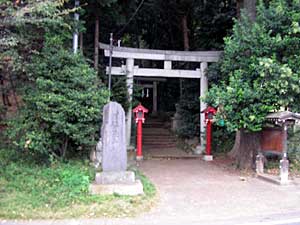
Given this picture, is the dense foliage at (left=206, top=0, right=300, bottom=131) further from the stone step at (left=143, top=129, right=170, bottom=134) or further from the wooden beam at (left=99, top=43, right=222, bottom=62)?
the stone step at (left=143, top=129, right=170, bottom=134)

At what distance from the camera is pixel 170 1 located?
2030cm

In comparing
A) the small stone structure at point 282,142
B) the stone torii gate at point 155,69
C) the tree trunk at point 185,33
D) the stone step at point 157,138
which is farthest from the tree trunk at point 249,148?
the tree trunk at point 185,33

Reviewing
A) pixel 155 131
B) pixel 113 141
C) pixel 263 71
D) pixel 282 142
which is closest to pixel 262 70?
pixel 263 71

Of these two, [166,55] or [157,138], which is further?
[157,138]

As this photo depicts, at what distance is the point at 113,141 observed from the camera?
8375mm

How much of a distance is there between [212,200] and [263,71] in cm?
420

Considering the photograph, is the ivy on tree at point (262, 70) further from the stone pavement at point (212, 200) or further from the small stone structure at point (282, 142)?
the stone pavement at point (212, 200)

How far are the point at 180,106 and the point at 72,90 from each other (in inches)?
391

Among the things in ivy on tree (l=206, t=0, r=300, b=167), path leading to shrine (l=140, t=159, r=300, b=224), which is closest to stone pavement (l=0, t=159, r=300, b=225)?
path leading to shrine (l=140, t=159, r=300, b=224)

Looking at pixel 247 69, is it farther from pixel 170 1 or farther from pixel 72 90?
pixel 170 1

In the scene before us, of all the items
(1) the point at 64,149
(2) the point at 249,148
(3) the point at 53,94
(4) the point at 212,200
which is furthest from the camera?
(2) the point at 249,148

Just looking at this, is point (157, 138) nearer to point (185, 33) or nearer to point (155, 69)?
point (155, 69)

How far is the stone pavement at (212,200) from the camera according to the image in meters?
6.59

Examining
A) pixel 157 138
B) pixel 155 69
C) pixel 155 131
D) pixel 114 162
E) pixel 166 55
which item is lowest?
pixel 157 138
